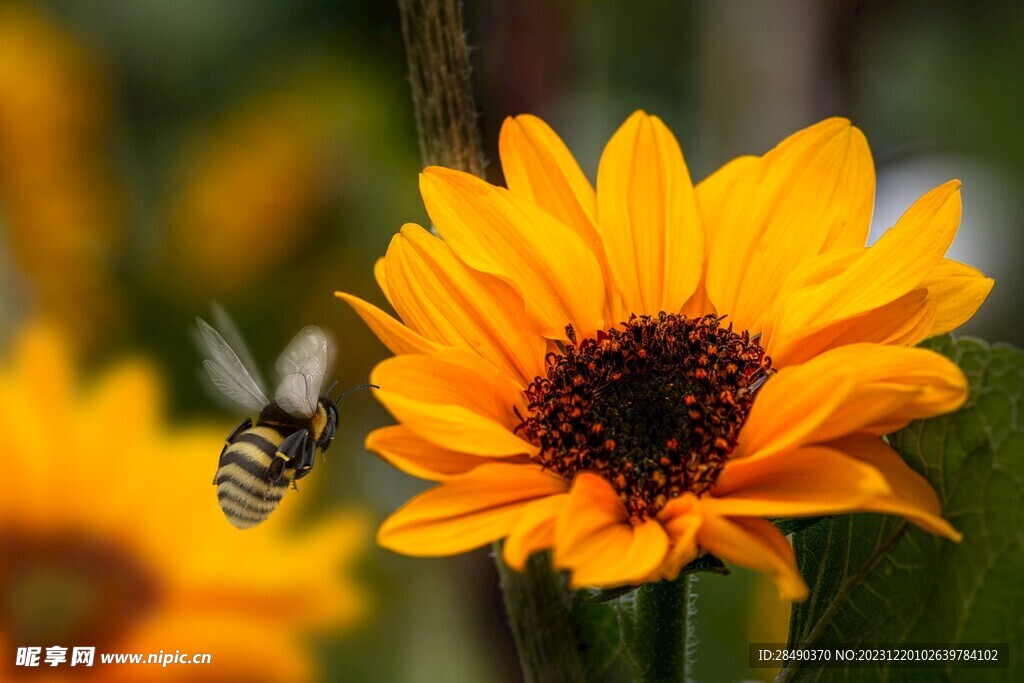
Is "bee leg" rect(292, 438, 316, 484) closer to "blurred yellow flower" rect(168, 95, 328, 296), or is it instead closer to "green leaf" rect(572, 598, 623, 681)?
"green leaf" rect(572, 598, 623, 681)

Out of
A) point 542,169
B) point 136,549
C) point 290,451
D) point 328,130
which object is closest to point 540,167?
point 542,169

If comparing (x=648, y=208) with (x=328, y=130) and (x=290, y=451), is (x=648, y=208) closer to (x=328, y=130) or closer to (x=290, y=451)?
(x=290, y=451)

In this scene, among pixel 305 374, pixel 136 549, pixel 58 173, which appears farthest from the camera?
pixel 58 173

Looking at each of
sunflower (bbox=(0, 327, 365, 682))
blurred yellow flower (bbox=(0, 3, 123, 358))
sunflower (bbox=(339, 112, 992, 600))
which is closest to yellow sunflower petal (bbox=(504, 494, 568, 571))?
sunflower (bbox=(339, 112, 992, 600))

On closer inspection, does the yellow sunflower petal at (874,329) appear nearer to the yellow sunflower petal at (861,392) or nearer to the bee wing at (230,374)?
the yellow sunflower petal at (861,392)

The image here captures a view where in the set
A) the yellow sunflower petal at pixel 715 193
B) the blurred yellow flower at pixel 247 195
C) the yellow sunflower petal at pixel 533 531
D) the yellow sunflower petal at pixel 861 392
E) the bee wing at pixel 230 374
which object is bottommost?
the yellow sunflower petal at pixel 533 531

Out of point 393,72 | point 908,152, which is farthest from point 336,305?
point 908,152

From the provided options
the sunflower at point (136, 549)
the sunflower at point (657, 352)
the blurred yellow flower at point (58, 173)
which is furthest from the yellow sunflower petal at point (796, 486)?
the blurred yellow flower at point (58, 173)

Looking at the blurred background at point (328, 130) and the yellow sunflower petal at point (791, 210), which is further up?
the blurred background at point (328, 130)

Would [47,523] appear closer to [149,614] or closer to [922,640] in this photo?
[149,614]
